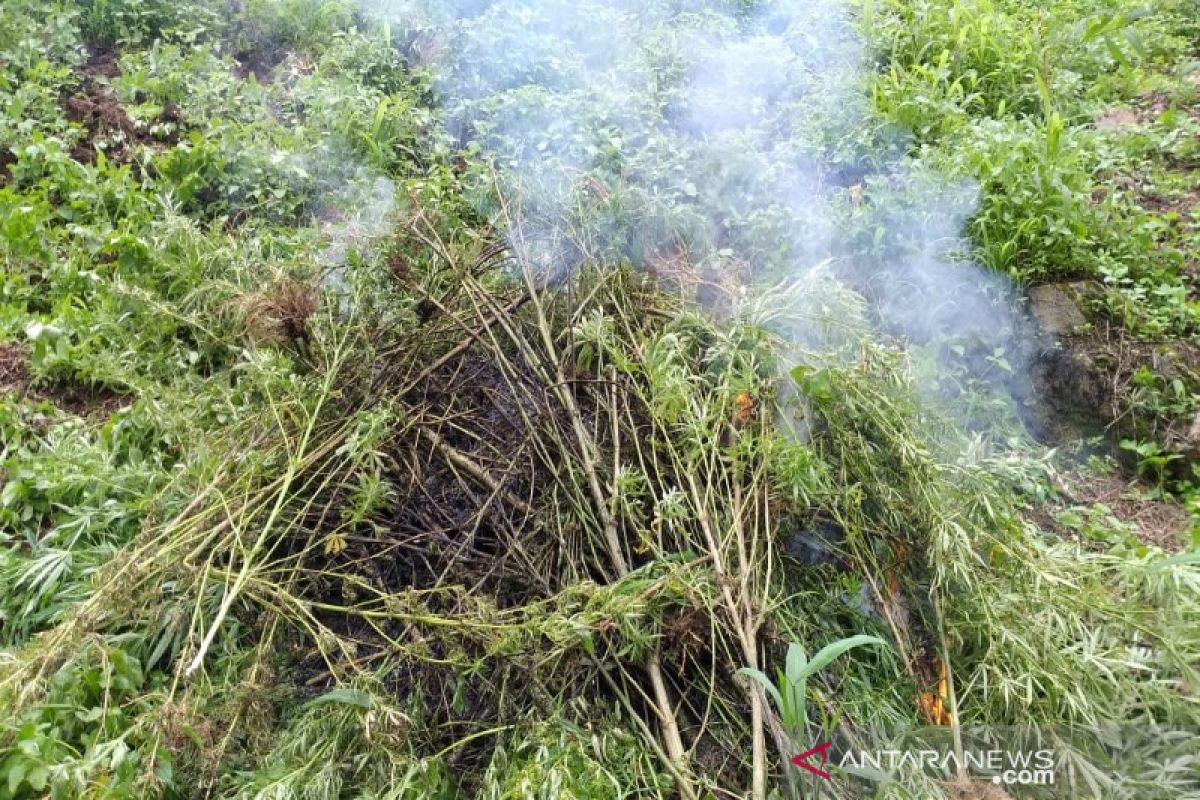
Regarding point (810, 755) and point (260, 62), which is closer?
point (810, 755)

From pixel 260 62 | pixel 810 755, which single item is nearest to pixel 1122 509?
pixel 810 755

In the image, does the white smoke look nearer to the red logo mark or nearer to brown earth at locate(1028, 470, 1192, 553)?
brown earth at locate(1028, 470, 1192, 553)

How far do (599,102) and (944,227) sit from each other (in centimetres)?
166

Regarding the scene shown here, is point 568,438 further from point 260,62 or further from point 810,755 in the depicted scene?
point 260,62

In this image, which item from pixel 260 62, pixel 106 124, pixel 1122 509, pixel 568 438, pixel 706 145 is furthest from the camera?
pixel 260 62

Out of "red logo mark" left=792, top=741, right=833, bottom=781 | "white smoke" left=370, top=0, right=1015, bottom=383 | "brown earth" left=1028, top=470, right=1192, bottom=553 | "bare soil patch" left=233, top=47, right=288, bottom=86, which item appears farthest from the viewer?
"bare soil patch" left=233, top=47, right=288, bottom=86

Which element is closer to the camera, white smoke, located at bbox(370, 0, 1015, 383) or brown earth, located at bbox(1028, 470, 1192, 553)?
brown earth, located at bbox(1028, 470, 1192, 553)

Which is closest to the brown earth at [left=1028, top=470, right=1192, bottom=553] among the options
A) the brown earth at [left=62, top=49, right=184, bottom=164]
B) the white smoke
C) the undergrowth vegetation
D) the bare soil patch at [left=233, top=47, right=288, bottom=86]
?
the undergrowth vegetation

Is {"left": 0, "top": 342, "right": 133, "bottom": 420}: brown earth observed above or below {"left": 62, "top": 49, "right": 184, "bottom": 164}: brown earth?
below

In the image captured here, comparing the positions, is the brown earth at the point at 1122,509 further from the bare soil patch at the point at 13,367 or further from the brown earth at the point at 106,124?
the brown earth at the point at 106,124

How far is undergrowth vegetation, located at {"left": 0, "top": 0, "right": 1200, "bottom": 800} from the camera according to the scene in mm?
1773

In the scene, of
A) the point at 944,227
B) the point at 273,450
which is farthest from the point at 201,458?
the point at 944,227

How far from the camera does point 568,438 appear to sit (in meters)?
2.29

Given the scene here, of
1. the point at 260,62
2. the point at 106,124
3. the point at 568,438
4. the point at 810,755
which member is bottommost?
the point at 810,755
